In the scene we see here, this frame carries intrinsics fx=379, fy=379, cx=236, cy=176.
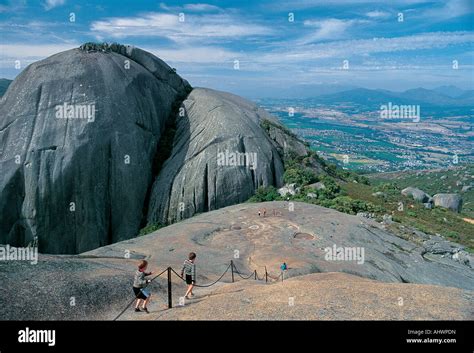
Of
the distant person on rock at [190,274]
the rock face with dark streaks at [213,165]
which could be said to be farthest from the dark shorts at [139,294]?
the rock face with dark streaks at [213,165]

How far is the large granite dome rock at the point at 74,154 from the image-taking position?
3206 cm

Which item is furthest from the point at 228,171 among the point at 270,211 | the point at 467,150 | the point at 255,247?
the point at 467,150

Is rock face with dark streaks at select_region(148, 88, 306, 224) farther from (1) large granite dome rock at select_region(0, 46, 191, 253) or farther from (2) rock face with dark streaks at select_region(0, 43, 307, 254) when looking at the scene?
(1) large granite dome rock at select_region(0, 46, 191, 253)

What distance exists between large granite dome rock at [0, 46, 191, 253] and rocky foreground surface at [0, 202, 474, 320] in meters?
10.6

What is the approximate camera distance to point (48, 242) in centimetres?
3203

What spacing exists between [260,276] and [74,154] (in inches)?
876

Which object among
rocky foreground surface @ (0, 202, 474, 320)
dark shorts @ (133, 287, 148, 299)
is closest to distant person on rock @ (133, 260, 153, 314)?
dark shorts @ (133, 287, 148, 299)

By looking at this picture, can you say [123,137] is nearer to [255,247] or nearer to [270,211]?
[270,211]

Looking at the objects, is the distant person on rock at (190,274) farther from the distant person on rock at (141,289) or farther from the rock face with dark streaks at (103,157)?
the rock face with dark streaks at (103,157)

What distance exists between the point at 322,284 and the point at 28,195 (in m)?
27.8

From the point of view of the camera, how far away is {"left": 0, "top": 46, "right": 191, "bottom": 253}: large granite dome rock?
3206 centimetres

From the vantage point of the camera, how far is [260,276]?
18688 mm

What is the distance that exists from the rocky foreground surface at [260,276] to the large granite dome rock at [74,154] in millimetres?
10622
